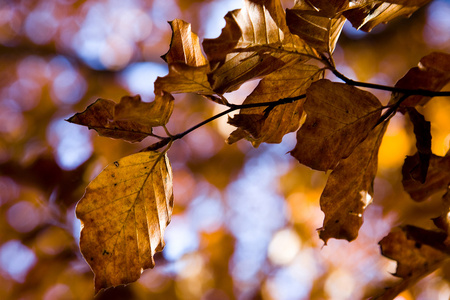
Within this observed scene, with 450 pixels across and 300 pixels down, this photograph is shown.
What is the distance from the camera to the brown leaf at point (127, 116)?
35 cm

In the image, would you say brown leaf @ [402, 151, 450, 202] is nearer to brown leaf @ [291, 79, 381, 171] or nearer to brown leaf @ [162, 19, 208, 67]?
brown leaf @ [291, 79, 381, 171]

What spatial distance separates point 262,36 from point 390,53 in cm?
236

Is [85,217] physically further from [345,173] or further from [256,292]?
[256,292]

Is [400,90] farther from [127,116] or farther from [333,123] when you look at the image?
[127,116]

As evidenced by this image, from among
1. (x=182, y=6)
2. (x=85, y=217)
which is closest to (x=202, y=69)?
(x=85, y=217)

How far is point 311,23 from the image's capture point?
383mm

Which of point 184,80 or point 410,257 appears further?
point 410,257

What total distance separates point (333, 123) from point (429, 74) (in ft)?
0.44

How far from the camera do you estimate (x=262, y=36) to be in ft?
1.28

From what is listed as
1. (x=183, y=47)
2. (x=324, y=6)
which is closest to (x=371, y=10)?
(x=324, y=6)

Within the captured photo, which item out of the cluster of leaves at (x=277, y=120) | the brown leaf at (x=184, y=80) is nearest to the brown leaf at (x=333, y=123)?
the cluster of leaves at (x=277, y=120)

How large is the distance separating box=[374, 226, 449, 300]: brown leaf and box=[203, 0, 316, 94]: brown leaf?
242 mm

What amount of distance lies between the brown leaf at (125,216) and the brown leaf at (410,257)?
10.5 inches

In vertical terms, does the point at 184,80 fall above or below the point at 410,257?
above
